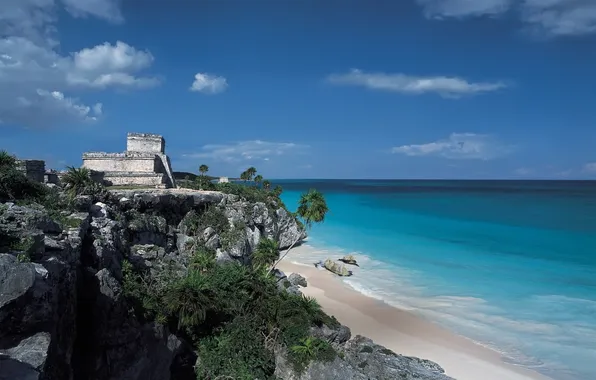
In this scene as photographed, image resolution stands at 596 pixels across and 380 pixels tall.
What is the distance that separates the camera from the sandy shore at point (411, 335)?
14203mm

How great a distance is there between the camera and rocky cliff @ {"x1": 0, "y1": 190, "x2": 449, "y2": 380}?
6148mm

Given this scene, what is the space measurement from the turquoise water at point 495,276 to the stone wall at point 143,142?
13.7 meters

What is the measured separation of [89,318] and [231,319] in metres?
5.09

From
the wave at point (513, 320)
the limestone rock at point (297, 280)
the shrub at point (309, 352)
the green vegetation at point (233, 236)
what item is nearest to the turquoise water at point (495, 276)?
the wave at point (513, 320)

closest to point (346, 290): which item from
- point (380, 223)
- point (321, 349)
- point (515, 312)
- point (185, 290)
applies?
point (515, 312)

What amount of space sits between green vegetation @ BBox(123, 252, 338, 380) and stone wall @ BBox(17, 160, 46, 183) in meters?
7.44

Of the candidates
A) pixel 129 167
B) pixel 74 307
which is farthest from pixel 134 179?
pixel 74 307

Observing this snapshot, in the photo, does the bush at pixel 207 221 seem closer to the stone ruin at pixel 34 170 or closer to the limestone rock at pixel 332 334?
the stone ruin at pixel 34 170

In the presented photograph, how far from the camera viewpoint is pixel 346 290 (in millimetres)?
22859

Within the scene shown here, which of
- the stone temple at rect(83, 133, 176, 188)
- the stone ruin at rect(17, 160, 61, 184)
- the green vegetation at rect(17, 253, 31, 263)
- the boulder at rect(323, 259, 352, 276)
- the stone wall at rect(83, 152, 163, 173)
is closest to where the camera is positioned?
the green vegetation at rect(17, 253, 31, 263)

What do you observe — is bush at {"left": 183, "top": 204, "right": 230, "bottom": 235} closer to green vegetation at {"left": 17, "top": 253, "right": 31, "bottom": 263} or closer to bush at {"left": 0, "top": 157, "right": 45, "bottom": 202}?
bush at {"left": 0, "top": 157, "right": 45, "bottom": 202}

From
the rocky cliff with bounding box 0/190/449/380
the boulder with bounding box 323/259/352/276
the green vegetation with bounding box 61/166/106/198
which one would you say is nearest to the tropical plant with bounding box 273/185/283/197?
the boulder with bounding box 323/259/352/276

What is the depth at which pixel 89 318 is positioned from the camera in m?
9.40

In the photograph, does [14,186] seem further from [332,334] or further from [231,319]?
[332,334]
